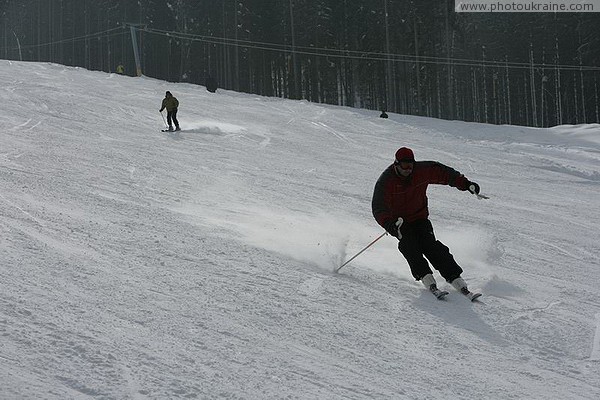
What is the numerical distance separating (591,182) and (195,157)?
26.9ft

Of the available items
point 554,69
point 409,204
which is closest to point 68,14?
point 554,69

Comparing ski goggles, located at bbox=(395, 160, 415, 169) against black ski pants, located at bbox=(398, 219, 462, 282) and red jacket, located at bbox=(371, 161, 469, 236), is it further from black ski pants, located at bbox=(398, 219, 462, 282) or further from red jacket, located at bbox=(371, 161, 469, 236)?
black ski pants, located at bbox=(398, 219, 462, 282)

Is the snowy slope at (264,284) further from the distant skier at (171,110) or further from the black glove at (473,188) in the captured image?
the distant skier at (171,110)

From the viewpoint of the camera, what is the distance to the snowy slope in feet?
13.2

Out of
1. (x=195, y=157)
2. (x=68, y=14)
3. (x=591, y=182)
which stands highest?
(x=68, y=14)

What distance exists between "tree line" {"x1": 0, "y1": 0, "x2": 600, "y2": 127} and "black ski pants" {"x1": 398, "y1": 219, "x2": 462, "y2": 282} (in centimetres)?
3878

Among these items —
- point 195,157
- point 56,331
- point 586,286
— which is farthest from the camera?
point 195,157

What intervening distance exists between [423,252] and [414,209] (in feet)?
1.28

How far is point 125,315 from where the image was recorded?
471 cm

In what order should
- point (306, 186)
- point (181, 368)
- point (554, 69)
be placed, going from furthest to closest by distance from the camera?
1. point (554, 69)
2. point (306, 186)
3. point (181, 368)

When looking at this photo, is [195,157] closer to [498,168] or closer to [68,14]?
[498,168]

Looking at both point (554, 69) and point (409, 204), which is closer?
point (409, 204)

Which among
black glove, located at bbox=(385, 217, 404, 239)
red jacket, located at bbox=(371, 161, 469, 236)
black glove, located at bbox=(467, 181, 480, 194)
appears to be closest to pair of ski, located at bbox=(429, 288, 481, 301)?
black glove, located at bbox=(385, 217, 404, 239)

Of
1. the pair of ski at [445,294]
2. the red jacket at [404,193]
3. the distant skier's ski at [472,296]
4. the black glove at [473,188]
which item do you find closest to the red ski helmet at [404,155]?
the red jacket at [404,193]
